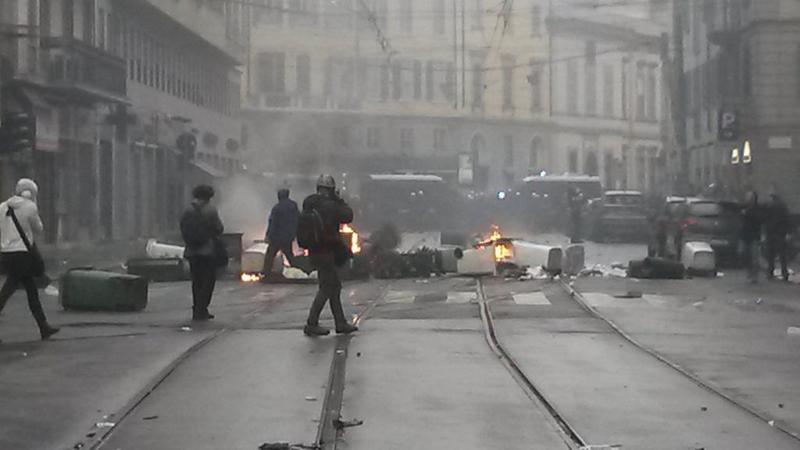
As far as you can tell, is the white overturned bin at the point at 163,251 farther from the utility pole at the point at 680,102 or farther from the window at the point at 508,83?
the window at the point at 508,83

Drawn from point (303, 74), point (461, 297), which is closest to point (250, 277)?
point (461, 297)

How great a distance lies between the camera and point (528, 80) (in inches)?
3012

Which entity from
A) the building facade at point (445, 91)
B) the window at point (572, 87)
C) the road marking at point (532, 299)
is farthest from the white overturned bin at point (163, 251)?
the window at point (572, 87)

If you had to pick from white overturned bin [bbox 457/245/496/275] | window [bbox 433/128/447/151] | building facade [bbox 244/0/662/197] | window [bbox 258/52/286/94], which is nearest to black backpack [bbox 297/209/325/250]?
white overturned bin [bbox 457/245/496/275]

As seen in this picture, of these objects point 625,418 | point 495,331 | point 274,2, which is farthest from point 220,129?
point 625,418

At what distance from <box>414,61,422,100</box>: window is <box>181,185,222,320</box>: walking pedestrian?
5111 cm

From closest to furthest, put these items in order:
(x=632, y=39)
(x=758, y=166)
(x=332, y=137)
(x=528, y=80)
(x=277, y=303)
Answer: (x=277, y=303) → (x=758, y=166) → (x=332, y=137) → (x=632, y=39) → (x=528, y=80)

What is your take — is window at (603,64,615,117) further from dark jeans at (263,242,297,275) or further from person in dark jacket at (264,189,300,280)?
person in dark jacket at (264,189,300,280)

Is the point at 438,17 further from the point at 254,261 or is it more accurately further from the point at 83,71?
the point at 254,261

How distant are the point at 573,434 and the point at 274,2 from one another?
51.0 m

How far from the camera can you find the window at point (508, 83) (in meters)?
74.8

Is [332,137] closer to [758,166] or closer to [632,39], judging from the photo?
[632,39]

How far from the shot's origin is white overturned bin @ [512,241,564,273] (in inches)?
1030

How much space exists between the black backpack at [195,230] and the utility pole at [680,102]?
3554cm
